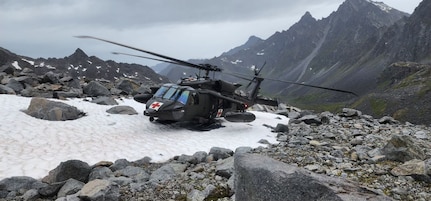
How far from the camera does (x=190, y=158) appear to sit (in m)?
12.9

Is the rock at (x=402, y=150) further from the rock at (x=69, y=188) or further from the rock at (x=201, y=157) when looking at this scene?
the rock at (x=69, y=188)

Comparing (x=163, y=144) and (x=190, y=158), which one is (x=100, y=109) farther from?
(x=190, y=158)

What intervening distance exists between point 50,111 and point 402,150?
1702 cm

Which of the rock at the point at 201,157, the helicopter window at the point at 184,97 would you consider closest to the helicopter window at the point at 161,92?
the helicopter window at the point at 184,97

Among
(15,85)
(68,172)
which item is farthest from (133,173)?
(15,85)

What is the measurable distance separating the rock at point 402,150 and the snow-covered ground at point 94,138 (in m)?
6.41

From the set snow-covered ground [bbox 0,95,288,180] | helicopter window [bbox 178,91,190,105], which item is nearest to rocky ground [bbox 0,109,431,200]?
snow-covered ground [bbox 0,95,288,180]

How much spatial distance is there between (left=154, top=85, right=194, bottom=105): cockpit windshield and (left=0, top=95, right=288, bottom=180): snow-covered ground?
5.79ft

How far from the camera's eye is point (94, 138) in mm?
16391

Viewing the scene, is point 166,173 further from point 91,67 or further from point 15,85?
point 91,67

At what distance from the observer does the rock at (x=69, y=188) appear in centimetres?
954

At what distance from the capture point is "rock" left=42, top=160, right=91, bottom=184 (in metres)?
10.9

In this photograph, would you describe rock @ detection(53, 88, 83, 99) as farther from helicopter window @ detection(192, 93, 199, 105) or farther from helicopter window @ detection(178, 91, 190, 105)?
helicopter window @ detection(192, 93, 199, 105)

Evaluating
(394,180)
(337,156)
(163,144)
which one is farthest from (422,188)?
(163,144)
